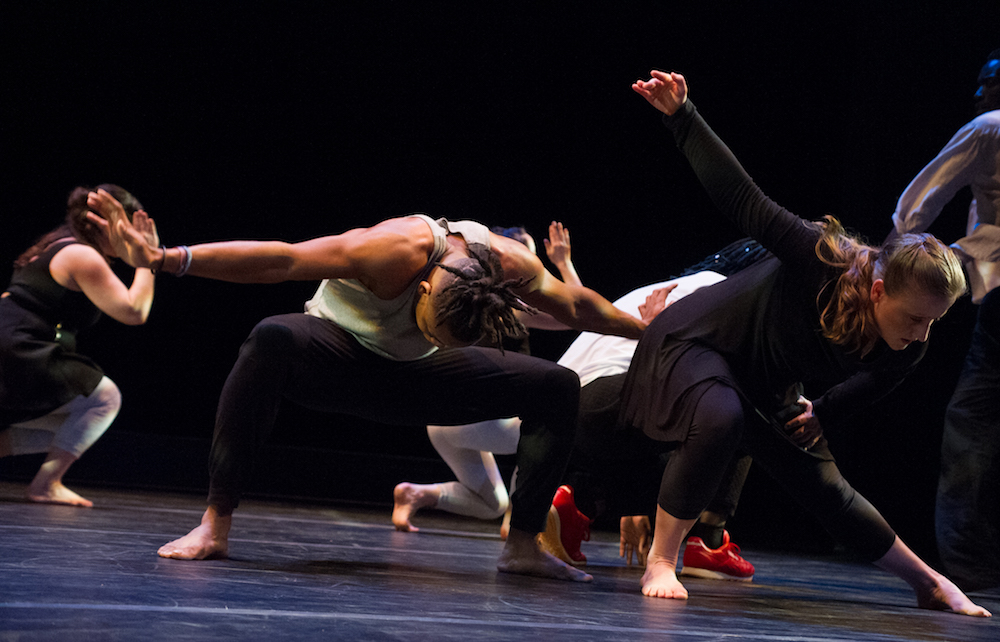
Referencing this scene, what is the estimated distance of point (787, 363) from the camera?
2.22m

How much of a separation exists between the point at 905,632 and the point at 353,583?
3.70 ft

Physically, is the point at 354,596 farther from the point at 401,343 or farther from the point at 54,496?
the point at 54,496

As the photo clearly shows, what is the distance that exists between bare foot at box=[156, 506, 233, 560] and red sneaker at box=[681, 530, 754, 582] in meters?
1.42

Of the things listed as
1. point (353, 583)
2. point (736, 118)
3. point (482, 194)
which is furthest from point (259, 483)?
point (736, 118)

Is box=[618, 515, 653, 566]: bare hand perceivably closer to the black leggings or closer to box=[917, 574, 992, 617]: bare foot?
the black leggings

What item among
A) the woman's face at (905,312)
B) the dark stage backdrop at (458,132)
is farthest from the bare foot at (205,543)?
the dark stage backdrop at (458,132)

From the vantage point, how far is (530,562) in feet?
7.55

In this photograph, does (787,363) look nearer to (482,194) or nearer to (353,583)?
(353,583)

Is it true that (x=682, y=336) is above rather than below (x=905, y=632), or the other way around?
above

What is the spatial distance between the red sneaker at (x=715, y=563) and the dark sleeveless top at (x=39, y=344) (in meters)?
2.19

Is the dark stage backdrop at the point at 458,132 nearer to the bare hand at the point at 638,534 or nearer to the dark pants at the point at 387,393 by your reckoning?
the bare hand at the point at 638,534

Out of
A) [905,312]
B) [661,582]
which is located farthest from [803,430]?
[661,582]

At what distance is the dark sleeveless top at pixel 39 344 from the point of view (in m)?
3.14

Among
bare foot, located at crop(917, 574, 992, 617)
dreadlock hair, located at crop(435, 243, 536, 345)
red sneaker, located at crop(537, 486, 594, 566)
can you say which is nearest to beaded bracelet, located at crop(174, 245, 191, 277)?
dreadlock hair, located at crop(435, 243, 536, 345)
